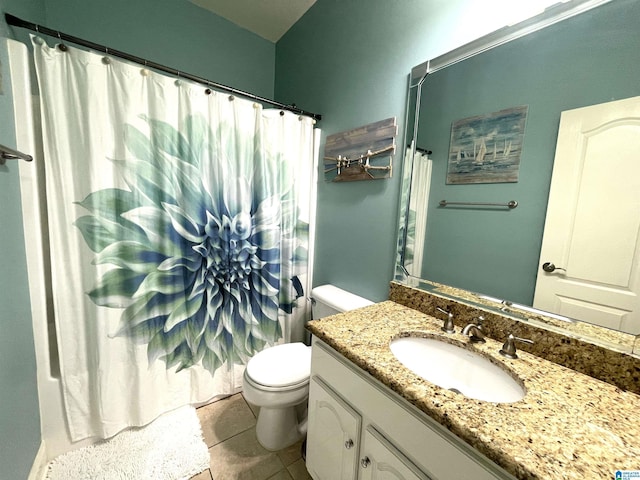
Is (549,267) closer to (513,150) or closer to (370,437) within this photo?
(513,150)

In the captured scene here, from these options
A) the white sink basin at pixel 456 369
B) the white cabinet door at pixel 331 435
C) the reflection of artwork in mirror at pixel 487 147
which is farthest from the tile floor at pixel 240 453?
the reflection of artwork in mirror at pixel 487 147

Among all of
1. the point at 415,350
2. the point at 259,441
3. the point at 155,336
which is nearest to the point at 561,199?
the point at 415,350

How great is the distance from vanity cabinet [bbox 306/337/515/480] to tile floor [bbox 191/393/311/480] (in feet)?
1.02

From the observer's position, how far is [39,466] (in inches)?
43.2

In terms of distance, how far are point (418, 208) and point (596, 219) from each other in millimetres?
590

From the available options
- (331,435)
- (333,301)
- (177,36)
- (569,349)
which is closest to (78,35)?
(177,36)

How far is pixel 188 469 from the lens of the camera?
117cm

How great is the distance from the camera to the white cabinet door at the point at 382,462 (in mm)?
621

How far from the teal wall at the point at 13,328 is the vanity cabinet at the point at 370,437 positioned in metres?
1.10

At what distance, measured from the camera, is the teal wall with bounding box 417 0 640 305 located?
28.0 inches

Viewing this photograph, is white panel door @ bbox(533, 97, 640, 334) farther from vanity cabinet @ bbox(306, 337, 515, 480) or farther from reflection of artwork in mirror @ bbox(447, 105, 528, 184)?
vanity cabinet @ bbox(306, 337, 515, 480)

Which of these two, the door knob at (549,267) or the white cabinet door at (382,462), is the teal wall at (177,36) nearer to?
the door knob at (549,267)

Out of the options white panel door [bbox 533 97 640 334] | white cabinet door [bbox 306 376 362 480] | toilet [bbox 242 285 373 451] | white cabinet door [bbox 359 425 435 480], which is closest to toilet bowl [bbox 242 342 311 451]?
toilet [bbox 242 285 373 451]

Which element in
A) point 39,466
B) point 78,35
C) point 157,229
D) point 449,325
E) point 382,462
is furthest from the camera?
point 78,35
